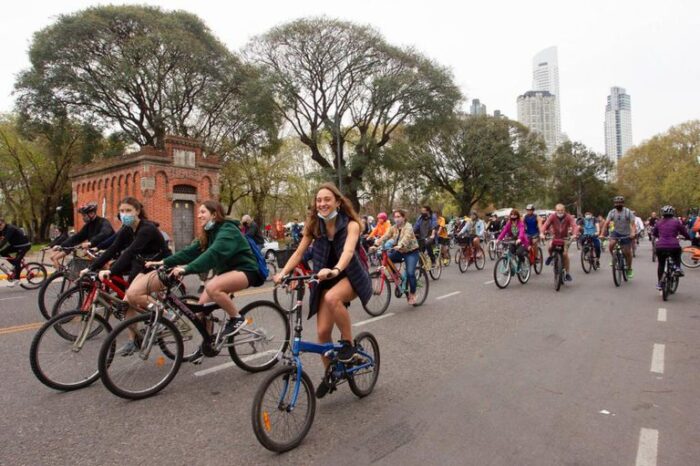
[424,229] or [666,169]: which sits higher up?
[666,169]

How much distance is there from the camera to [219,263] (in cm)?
484

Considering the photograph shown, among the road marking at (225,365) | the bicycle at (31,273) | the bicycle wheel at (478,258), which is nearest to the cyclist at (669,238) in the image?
the bicycle wheel at (478,258)

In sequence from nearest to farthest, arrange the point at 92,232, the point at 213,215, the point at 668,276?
1. the point at 213,215
2. the point at 92,232
3. the point at 668,276

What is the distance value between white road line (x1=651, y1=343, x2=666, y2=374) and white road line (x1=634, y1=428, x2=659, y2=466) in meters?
1.72

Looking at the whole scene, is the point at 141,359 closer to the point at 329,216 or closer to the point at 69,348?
the point at 69,348

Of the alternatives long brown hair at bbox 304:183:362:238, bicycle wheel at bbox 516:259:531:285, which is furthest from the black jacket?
bicycle wheel at bbox 516:259:531:285

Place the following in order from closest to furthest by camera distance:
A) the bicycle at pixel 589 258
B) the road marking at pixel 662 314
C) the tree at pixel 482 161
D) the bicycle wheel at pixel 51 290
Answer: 1. the road marking at pixel 662 314
2. the bicycle wheel at pixel 51 290
3. the bicycle at pixel 589 258
4. the tree at pixel 482 161

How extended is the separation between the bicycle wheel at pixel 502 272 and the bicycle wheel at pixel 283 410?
8246 mm

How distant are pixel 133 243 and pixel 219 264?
4.09 feet

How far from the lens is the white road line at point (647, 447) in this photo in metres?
3.15

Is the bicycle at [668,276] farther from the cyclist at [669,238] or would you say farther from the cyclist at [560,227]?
the cyclist at [560,227]

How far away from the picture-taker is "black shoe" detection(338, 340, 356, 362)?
12.6ft

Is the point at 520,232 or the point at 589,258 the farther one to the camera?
the point at 589,258

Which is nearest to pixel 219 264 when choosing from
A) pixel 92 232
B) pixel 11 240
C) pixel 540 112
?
pixel 92 232
